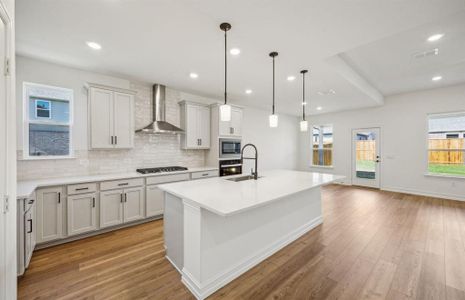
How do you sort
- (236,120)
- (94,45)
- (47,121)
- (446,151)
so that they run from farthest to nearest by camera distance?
(446,151) → (236,120) → (47,121) → (94,45)

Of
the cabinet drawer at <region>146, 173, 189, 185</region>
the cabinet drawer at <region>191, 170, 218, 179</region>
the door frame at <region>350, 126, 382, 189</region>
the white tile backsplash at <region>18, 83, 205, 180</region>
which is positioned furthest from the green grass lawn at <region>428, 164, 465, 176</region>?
the cabinet drawer at <region>146, 173, 189, 185</region>

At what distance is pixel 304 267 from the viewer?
2.21 metres

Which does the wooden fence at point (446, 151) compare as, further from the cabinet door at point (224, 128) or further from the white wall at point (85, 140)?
the white wall at point (85, 140)

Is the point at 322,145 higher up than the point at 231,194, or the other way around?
the point at 322,145

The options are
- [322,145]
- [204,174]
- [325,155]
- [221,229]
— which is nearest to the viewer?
[221,229]

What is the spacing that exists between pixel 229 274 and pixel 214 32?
9.03ft

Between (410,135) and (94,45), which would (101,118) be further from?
(410,135)

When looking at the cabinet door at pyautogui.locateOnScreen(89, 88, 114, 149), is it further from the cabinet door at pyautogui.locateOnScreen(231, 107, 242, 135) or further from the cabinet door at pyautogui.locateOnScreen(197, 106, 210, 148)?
the cabinet door at pyautogui.locateOnScreen(231, 107, 242, 135)

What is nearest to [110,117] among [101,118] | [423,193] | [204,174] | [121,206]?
[101,118]

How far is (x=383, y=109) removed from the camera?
19.9ft

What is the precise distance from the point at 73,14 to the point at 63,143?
2206mm

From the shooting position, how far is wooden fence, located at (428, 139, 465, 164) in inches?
195

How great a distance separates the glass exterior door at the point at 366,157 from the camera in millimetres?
6258

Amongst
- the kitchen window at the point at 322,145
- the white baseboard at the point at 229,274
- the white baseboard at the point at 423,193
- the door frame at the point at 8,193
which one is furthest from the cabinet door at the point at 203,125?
the white baseboard at the point at 423,193
